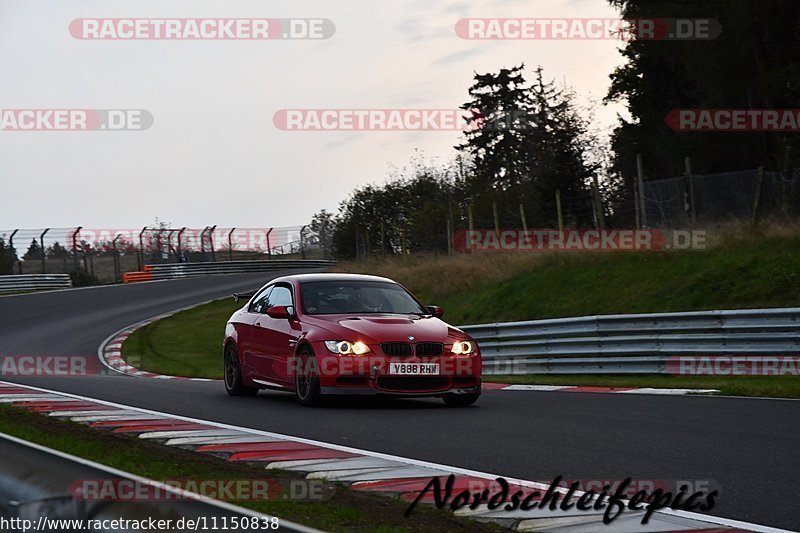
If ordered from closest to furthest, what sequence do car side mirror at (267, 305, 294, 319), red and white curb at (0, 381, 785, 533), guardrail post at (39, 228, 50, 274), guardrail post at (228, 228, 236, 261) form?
red and white curb at (0, 381, 785, 533) → car side mirror at (267, 305, 294, 319) → guardrail post at (39, 228, 50, 274) → guardrail post at (228, 228, 236, 261)

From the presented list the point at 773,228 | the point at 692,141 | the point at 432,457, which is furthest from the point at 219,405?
the point at 692,141

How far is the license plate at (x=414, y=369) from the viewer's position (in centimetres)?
1103

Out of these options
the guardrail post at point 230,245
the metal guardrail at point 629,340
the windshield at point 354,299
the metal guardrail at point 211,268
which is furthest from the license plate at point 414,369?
the guardrail post at point 230,245

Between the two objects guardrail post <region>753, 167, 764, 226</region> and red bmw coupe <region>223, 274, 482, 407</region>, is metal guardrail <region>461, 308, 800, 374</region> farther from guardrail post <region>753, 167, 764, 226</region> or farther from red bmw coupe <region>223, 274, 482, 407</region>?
guardrail post <region>753, 167, 764, 226</region>

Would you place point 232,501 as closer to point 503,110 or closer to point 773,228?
point 773,228

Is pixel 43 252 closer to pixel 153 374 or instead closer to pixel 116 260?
pixel 116 260

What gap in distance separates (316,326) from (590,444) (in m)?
4.07

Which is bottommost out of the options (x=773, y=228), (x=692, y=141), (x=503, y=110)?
(x=773, y=228)

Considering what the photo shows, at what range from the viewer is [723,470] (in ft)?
22.7

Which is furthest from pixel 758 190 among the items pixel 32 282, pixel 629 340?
pixel 32 282

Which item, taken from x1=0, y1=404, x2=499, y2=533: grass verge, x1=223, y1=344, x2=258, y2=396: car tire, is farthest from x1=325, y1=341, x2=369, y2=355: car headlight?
x1=0, y1=404, x2=499, y2=533: grass verge

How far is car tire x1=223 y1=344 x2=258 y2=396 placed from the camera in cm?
1324

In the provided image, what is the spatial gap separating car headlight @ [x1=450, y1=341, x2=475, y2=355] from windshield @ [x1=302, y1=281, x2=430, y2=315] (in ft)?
3.25

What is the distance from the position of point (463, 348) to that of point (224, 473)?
5.21m
